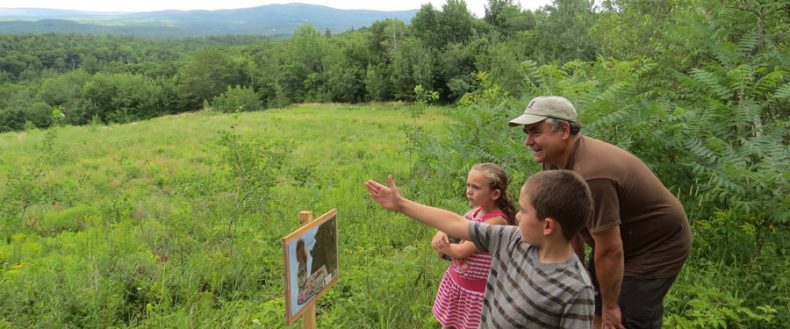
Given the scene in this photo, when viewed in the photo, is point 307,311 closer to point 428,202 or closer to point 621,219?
point 621,219

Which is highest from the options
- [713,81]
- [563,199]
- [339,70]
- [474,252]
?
[713,81]

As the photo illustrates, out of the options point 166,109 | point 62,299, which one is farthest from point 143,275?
point 166,109

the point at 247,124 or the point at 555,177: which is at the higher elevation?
the point at 555,177

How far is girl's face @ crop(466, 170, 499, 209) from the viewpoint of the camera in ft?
9.00

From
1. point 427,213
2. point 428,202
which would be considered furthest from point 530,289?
point 428,202

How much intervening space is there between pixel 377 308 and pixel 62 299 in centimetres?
266

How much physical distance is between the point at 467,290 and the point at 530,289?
0.96 meters

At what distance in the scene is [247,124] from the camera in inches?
821

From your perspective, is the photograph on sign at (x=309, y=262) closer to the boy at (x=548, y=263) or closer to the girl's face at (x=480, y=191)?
the girl's face at (x=480, y=191)

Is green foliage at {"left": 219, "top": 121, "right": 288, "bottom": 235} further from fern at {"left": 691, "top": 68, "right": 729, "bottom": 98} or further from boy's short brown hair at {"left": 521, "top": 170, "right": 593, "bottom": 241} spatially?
fern at {"left": 691, "top": 68, "right": 729, "bottom": 98}

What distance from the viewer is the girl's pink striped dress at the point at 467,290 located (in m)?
2.78

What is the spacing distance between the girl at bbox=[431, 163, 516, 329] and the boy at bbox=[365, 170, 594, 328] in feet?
2.15

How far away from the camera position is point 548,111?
7.91 ft

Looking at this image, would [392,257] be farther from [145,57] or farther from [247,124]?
[145,57]
